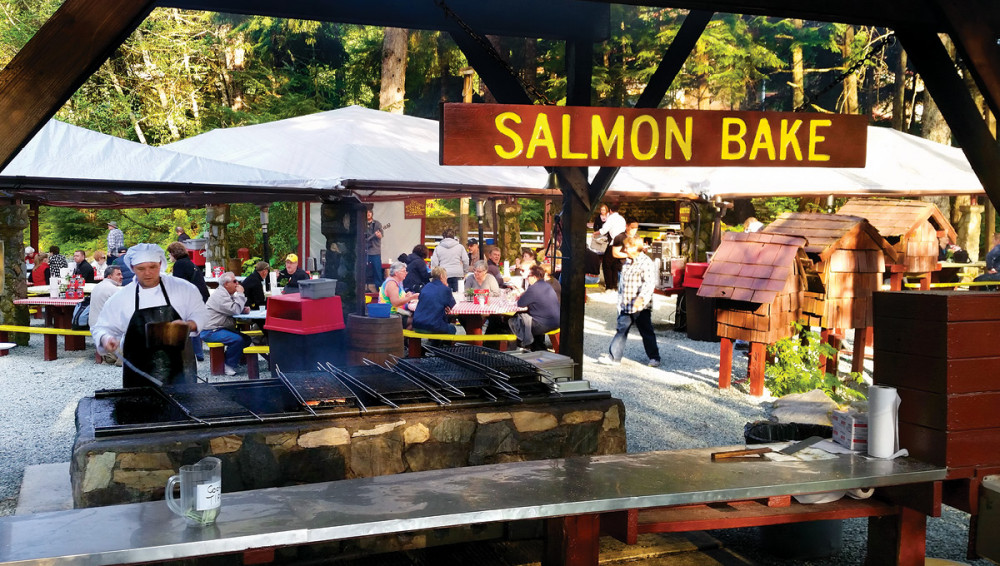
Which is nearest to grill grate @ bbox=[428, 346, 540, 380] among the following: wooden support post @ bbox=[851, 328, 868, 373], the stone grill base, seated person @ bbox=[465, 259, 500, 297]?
the stone grill base

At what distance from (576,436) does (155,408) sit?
2624mm

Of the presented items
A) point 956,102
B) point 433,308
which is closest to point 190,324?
point 433,308

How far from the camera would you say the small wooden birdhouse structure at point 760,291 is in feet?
31.1

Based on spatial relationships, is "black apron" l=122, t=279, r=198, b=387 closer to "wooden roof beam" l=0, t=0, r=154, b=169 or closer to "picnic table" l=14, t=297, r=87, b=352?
"wooden roof beam" l=0, t=0, r=154, b=169

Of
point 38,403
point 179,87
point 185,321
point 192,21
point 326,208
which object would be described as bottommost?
point 38,403

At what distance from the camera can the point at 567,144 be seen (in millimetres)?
4812

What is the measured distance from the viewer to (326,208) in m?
11.5

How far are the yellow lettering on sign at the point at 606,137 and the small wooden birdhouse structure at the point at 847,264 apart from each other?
558cm

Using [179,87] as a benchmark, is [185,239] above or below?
below

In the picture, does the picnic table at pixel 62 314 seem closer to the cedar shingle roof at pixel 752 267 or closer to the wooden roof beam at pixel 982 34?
the cedar shingle roof at pixel 752 267

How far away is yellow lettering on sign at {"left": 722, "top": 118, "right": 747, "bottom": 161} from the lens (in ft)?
16.6

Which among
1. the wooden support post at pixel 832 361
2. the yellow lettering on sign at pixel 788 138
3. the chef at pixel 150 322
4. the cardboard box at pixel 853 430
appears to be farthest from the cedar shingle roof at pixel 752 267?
the chef at pixel 150 322

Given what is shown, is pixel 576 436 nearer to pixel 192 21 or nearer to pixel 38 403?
pixel 38 403

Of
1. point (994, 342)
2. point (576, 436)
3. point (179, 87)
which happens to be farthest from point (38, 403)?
point (179, 87)
